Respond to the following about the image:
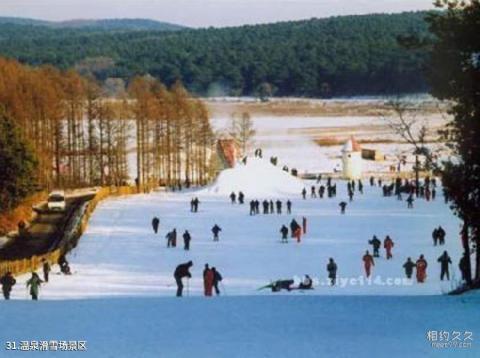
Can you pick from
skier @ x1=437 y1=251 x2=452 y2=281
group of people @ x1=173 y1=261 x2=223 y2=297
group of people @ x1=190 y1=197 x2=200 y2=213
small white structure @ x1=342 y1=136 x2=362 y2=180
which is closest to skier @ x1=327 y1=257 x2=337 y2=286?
skier @ x1=437 y1=251 x2=452 y2=281

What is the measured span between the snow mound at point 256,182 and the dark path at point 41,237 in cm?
430

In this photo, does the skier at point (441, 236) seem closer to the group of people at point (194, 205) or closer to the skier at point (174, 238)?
the skier at point (174, 238)

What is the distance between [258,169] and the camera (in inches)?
1131

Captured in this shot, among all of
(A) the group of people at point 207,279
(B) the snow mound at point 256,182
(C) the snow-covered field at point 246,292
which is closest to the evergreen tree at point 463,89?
(C) the snow-covered field at point 246,292

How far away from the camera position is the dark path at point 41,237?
58.6ft

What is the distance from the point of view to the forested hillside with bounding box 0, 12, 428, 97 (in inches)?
1608

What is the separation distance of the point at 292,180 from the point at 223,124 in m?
26.0

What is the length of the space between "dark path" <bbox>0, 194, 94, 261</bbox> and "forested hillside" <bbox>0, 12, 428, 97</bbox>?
426 inches

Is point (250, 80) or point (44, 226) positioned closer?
point (44, 226)

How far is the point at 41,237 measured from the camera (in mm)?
19938

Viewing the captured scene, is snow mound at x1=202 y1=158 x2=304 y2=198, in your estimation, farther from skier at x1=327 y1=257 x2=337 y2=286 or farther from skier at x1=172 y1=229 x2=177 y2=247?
skier at x1=327 y1=257 x2=337 y2=286

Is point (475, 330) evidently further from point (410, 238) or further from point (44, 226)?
point (44, 226)

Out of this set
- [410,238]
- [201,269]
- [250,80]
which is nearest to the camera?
[201,269]

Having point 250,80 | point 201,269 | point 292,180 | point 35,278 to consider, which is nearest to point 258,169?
point 292,180
